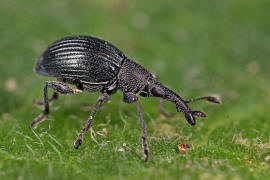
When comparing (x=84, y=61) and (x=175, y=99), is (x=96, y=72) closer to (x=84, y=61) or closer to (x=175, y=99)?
(x=84, y=61)

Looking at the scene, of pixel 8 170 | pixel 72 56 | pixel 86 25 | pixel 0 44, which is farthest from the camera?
pixel 86 25

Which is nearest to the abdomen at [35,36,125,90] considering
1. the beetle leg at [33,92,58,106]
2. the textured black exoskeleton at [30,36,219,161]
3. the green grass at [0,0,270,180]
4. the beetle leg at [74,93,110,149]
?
the textured black exoskeleton at [30,36,219,161]

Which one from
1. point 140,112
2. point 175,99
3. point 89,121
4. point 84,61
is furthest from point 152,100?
point 89,121

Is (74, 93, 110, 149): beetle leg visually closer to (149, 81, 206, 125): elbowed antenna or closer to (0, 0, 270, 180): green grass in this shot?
(0, 0, 270, 180): green grass

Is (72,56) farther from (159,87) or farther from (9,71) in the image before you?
(9,71)

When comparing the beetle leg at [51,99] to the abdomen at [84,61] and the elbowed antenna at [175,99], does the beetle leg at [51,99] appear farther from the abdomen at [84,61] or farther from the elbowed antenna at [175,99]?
the elbowed antenna at [175,99]

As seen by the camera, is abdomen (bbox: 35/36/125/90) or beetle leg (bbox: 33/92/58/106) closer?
abdomen (bbox: 35/36/125/90)

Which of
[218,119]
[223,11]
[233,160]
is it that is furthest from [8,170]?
[223,11]
